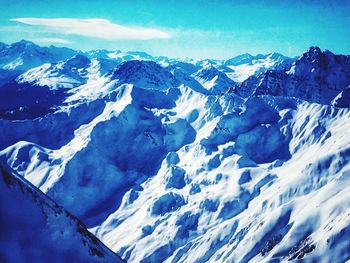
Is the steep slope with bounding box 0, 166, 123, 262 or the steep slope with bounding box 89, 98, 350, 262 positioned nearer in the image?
the steep slope with bounding box 0, 166, 123, 262

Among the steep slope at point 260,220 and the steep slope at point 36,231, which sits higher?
the steep slope at point 36,231

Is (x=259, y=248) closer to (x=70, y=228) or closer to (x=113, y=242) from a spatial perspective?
(x=113, y=242)

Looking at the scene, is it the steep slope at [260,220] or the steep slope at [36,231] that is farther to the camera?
the steep slope at [260,220]

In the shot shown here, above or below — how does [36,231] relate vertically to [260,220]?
above

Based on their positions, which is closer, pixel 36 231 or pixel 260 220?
pixel 36 231

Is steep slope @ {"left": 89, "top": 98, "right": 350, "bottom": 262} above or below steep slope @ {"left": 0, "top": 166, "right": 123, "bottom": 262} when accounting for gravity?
below

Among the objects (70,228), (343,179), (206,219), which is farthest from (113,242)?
(70,228)

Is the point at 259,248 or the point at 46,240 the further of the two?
the point at 259,248

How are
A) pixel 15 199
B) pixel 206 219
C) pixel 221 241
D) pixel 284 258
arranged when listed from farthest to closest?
pixel 206 219
pixel 221 241
pixel 284 258
pixel 15 199
